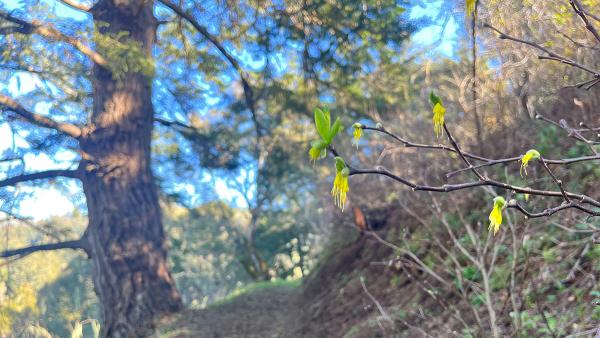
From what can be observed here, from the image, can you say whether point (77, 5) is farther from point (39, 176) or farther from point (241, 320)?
point (241, 320)

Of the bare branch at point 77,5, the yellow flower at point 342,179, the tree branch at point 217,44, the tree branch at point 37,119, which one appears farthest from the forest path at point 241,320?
the yellow flower at point 342,179

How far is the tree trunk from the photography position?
8.51 meters

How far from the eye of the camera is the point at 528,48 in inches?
183

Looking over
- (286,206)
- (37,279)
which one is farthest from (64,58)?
(37,279)

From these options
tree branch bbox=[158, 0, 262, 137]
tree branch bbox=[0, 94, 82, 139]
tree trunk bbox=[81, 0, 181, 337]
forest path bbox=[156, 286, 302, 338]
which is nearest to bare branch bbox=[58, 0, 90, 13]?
tree trunk bbox=[81, 0, 181, 337]

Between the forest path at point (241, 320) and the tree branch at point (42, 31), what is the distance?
4362 millimetres

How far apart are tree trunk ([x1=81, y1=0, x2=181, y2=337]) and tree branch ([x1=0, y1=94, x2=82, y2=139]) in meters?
0.31

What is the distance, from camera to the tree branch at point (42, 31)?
7.20m

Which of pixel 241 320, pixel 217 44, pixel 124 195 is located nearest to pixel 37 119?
pixel 124 195

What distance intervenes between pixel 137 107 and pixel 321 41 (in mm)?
3576

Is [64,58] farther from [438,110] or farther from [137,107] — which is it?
[438,110]

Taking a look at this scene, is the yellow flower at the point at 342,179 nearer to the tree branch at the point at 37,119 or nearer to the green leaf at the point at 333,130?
the green leaf at the point at 333,130

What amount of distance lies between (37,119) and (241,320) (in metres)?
4.53

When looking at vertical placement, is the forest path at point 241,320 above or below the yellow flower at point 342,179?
below
